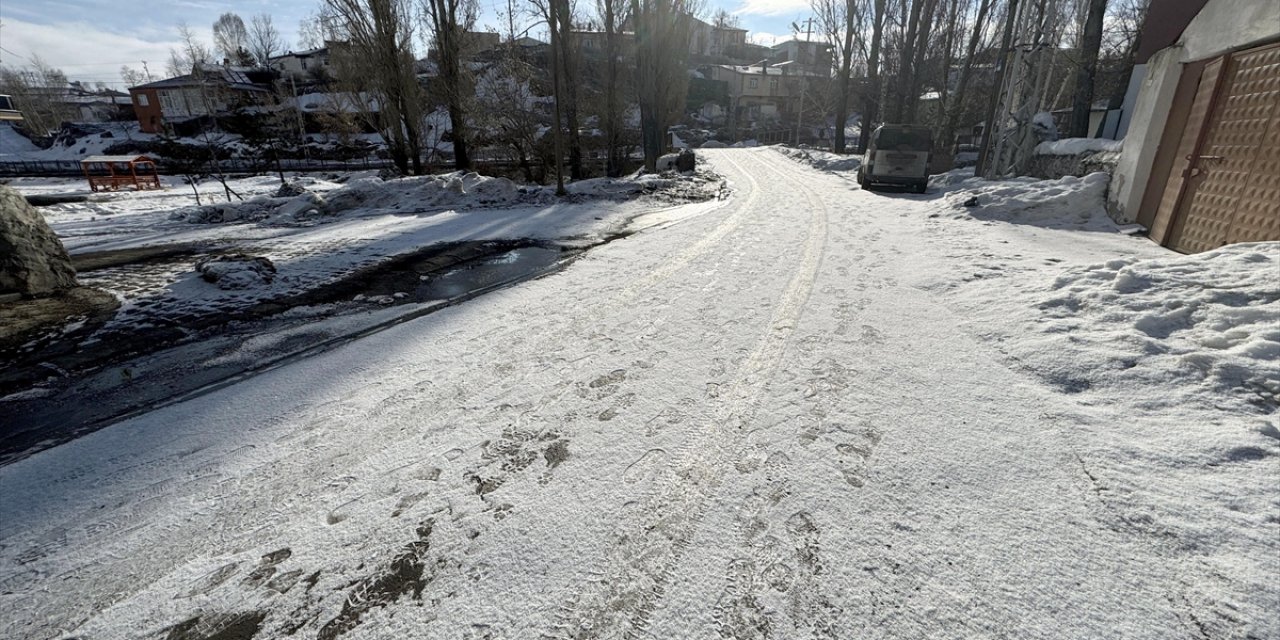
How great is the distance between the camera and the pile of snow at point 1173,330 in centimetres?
296

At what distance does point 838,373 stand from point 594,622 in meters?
2.50

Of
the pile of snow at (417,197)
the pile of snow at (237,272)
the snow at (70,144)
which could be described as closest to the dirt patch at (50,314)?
the pile of snow at (237,272)

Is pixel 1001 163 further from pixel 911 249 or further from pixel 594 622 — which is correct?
pixel 594 622


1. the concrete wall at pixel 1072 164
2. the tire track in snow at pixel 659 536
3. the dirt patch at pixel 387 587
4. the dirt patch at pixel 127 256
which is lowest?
the dirt patch at pixel 387 587

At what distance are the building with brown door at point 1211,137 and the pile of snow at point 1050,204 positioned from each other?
1.72 feet

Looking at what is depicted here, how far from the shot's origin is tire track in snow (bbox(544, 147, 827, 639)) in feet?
6.05

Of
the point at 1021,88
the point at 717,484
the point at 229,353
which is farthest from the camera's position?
the point at 1021,88

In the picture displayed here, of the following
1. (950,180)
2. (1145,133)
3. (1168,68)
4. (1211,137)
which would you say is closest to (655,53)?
(950,180)

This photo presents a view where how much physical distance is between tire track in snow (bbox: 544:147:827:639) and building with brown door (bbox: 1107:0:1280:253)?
6.22 meters

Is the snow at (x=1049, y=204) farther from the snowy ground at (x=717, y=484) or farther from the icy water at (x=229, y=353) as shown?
the icy water at (x=229, y=353)

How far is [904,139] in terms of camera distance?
558 inches

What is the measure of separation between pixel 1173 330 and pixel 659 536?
4178 millimetres

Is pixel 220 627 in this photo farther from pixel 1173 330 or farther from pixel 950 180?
pixel 950 180

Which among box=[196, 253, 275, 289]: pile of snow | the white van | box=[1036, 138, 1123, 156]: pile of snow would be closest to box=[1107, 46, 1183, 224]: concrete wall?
box=[1036, 138, 1123, 156]: pile of snow
